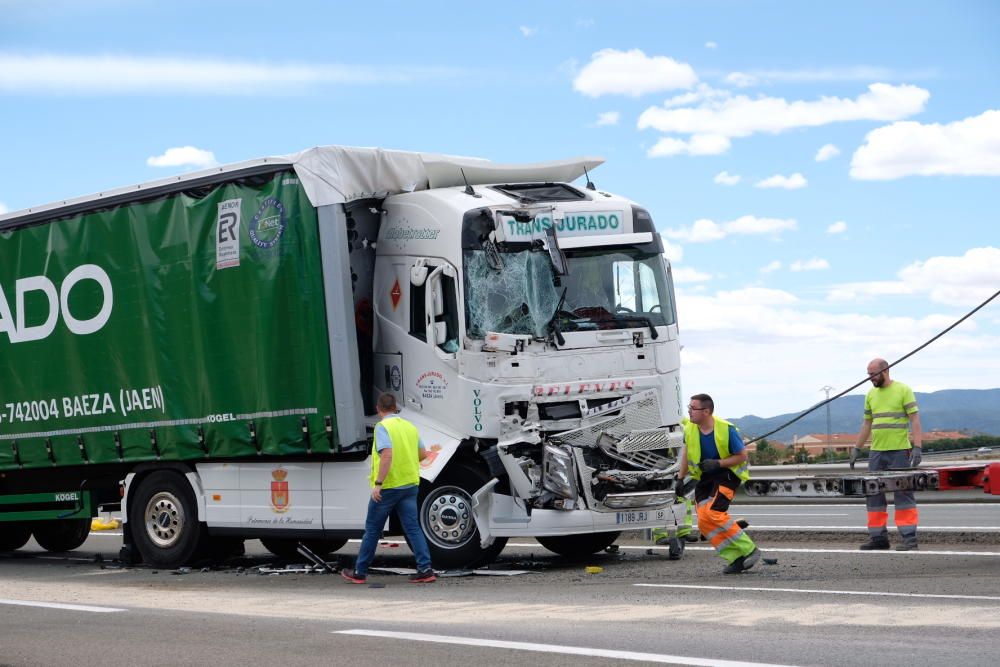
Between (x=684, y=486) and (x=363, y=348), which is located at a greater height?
(x=363, y=348)

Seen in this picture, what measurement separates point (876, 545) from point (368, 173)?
19.1 ft

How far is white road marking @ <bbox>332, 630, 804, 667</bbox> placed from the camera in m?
6.50

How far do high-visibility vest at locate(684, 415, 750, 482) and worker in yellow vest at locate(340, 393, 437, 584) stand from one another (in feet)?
7.53

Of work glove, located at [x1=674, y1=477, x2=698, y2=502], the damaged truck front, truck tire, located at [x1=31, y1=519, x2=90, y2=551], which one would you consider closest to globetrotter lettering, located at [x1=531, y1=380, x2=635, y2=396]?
the damaged truck front

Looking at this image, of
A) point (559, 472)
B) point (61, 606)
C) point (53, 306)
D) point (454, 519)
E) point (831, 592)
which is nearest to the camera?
point (831, 592)

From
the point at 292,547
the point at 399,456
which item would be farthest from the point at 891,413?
the point at 292,547

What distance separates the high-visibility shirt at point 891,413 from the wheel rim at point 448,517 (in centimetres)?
394

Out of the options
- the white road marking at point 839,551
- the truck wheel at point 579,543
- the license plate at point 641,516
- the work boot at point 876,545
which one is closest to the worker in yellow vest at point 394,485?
the license plate at point 641,516

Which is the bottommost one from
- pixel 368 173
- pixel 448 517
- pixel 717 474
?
pixel 448 517

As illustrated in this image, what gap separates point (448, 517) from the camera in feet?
39.3

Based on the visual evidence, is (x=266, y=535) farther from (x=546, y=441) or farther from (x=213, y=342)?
(x=546, y=441)

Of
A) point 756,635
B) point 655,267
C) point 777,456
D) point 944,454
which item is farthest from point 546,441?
point 777,456

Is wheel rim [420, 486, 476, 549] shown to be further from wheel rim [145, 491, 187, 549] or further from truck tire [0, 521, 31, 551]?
truck tire [0, 521, 31, 551]

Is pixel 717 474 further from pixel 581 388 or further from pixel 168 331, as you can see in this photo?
pixel 168 331
